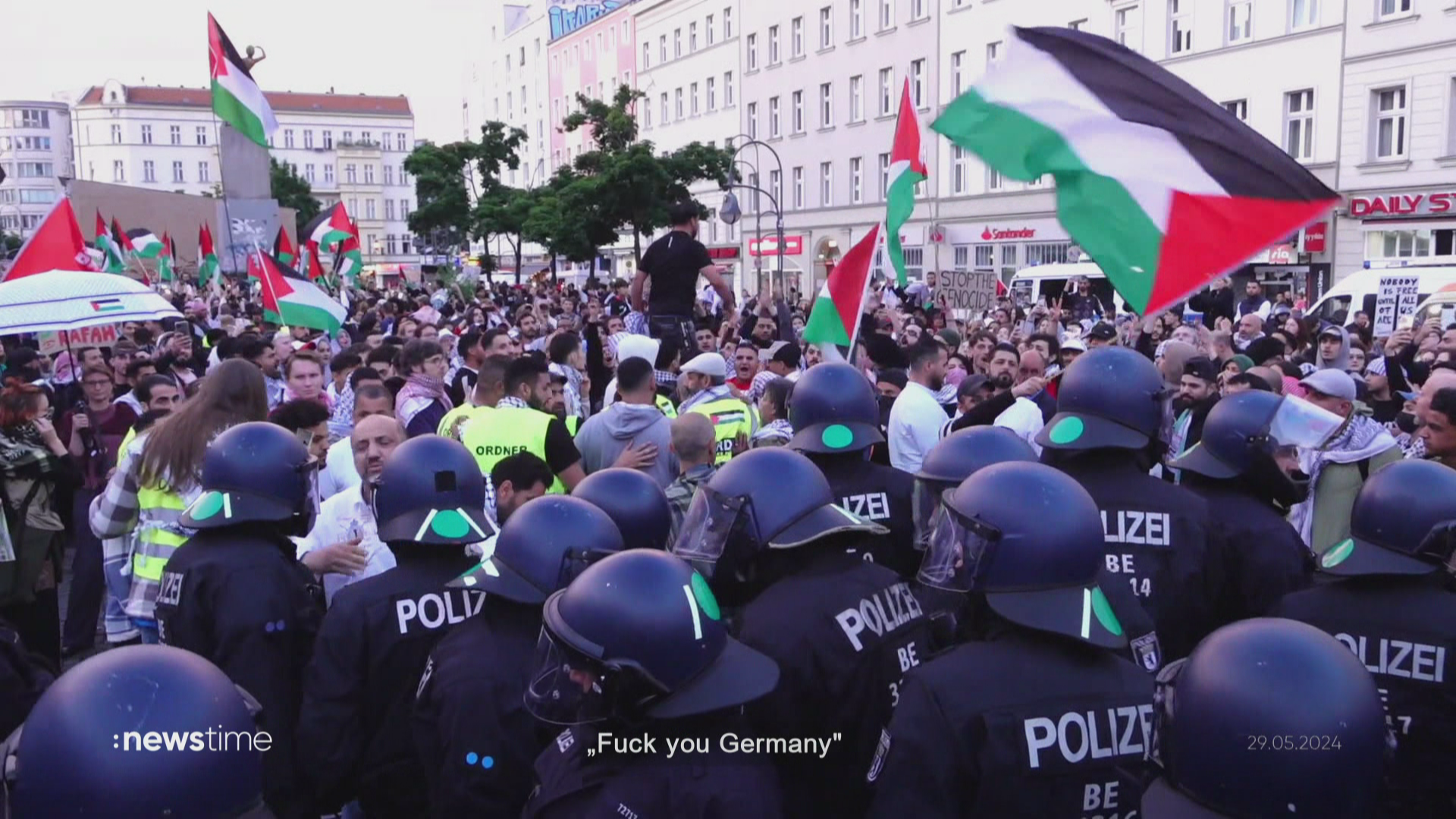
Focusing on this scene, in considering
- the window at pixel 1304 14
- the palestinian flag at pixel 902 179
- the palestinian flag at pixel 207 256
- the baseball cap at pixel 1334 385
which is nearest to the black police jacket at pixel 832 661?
the baseball cap at pixel 1334 385

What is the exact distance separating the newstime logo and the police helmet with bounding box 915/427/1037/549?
2613 mm

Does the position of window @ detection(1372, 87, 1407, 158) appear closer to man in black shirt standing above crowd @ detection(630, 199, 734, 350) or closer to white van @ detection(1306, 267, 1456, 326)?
white van @ detection(1306, 267, 1456, 326)

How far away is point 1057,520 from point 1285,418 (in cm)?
252

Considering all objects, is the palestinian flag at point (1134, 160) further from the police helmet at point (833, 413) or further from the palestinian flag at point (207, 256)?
the palestinian flag at point (207, 256)

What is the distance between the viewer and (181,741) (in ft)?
6.42

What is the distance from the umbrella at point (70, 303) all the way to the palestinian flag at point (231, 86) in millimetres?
5611

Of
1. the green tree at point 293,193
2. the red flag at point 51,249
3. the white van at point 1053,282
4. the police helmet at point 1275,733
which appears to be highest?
the green tree at point 293,193

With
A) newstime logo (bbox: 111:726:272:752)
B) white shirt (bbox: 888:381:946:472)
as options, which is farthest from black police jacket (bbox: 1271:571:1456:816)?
white shirt (bbox: 888:381:946:472)

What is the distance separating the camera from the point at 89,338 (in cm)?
1346

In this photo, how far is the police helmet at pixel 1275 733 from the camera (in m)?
2.09

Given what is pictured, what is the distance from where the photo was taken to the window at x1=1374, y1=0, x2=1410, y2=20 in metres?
29.1

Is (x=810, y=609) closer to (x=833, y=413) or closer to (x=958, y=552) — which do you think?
(x=958, y=552)

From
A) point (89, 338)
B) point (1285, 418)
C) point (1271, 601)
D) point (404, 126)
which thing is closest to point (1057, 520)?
point (1271, 601)

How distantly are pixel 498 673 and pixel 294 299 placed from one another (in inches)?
359
